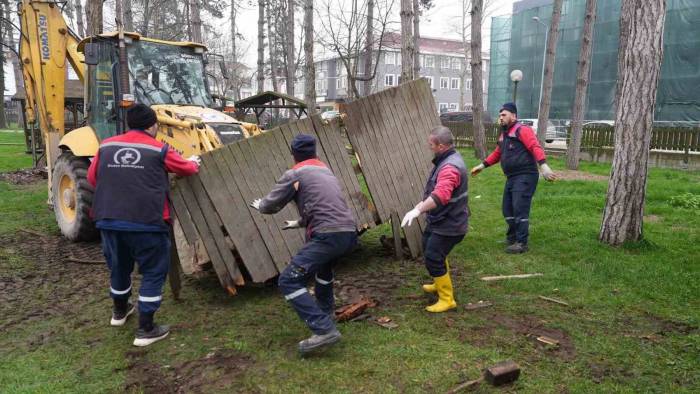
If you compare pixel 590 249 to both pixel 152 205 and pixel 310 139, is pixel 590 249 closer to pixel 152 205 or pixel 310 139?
pixel 310 139

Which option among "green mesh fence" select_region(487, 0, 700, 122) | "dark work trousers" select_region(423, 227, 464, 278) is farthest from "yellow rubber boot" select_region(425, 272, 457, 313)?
"green mesh fence" select_region(487, 0, 700, 122)

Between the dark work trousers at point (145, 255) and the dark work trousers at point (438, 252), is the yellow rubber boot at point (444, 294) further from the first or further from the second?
the dark work trousers at point (145, 255)

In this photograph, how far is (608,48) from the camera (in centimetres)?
3109

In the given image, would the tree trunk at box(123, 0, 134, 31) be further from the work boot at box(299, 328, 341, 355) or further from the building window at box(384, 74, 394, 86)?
the building window at box(384, 74, 394, 86)

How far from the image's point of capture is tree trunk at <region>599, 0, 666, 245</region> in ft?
19.7

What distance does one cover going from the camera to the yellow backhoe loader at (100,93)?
6633mm

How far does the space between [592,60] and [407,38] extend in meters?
25.8

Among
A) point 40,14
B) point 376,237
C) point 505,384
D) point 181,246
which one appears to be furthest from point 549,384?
point 40,14

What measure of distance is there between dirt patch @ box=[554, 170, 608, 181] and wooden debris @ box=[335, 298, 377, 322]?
8568 millimetres

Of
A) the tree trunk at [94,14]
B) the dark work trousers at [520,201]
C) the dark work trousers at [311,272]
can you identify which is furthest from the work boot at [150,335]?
the tree trunk at [94,14]

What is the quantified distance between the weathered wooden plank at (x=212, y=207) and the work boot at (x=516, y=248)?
344cm

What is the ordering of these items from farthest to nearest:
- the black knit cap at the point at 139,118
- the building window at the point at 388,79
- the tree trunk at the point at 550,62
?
1. the building window at the point at 388,79
2. the tree trunk at the point at 550,62
3. the black knit cap at the point at 139,118

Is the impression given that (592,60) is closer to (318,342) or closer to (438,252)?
(438,252)

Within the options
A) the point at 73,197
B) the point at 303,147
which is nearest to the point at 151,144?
the point at 303,147
